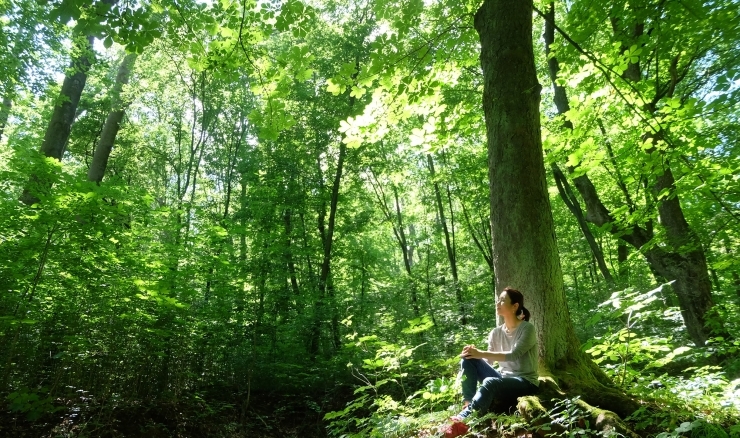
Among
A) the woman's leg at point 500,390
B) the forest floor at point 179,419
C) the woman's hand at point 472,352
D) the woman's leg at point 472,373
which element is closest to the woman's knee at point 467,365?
the woman's leg at point 472,373

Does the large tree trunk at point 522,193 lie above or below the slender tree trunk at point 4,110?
below

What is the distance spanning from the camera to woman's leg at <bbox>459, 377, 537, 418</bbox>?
10.0 feet

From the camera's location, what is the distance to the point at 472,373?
139 inches

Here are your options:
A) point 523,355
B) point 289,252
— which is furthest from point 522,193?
point 289,252

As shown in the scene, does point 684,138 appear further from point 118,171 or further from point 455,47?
point 118,171

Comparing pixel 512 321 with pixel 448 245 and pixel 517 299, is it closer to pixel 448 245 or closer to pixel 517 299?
pixel 517 299

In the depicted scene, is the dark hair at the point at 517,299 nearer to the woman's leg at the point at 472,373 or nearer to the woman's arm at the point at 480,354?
the woman's arm at the point at 480,354

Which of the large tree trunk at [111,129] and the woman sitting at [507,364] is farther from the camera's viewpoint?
the large tree trunk at [111,129]

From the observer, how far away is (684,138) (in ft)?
16.5

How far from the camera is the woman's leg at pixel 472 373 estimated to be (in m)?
3.52

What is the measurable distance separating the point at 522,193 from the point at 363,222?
33.2 feet

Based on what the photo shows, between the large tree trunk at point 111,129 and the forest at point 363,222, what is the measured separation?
84mm

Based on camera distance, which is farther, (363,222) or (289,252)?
(363,222)

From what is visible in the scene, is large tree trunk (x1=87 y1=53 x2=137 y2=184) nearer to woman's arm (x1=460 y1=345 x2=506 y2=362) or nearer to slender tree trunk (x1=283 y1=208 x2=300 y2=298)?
slender tree trunk (x1=283 y1=208 x2=300 y2=298)
